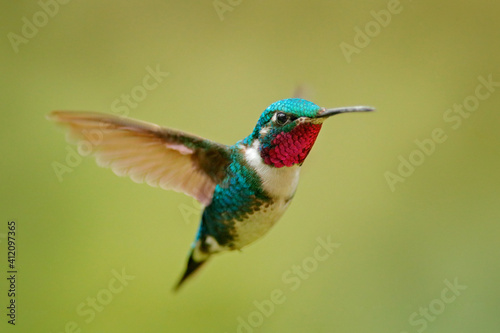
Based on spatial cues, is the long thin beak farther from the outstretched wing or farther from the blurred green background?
the blurred green background

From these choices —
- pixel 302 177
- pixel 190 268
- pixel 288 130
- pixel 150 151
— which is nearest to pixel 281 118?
pixel 288 130

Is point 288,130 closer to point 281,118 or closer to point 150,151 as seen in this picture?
point 281,118

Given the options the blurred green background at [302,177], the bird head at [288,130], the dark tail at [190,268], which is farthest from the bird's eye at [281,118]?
the dark tail at [190,268]

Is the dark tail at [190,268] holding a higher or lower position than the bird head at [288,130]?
lower

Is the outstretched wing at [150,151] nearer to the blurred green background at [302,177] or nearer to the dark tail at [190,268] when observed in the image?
the dark tail at [190,268]

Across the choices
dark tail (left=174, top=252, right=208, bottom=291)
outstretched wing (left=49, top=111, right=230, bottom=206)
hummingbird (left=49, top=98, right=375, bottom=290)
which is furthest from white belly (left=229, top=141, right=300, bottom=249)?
dark tail (left=174, top=252, right=208, bottom=291)

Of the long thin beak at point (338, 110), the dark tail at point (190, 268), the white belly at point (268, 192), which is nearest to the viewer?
the long thin beak at point (338, 110)
